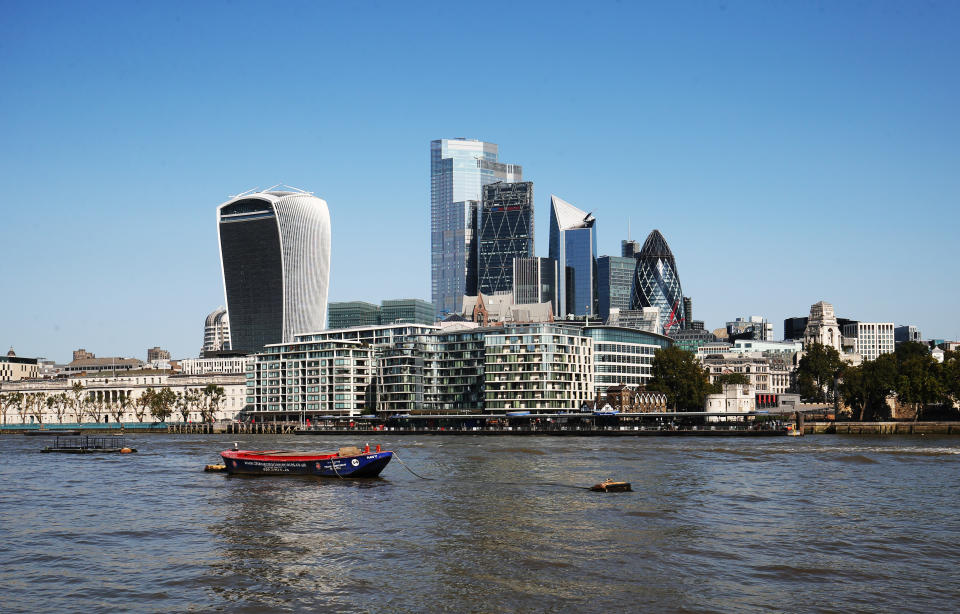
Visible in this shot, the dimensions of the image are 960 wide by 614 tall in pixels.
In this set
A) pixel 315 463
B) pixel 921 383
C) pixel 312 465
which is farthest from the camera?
pixel 921 383

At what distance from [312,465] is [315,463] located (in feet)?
1.58

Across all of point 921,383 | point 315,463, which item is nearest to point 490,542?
point 315,463

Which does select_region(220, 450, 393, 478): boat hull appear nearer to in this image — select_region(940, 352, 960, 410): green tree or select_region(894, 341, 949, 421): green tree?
select_region(894, 341, 949, 421): green tree

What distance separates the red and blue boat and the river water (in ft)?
6.93

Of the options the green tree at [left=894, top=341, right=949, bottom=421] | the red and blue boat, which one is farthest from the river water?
the green tree at [left=894, top=341, right=949, bottom=421]

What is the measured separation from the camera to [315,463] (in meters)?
87.6

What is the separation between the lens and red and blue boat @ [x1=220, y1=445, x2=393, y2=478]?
85.7 m

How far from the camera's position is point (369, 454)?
85438 mm

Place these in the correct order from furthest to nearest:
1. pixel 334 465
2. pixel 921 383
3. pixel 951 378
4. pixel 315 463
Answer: pixel 951 378
pixel 921 383
pixel 315 463
pixel 334 465

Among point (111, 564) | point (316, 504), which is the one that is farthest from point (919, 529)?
point (111, 564)

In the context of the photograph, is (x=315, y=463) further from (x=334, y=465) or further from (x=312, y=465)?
(x=334, y=465)

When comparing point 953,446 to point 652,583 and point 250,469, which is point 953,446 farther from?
point 652,583

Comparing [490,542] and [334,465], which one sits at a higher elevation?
[334,465]

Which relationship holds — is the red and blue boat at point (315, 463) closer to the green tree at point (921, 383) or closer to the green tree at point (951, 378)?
the green tree at point (921, 383)
